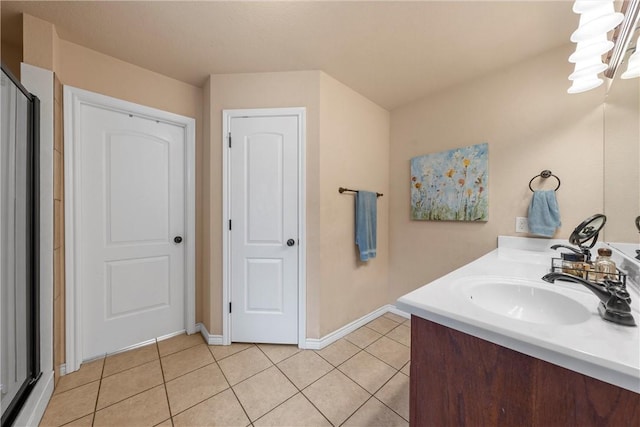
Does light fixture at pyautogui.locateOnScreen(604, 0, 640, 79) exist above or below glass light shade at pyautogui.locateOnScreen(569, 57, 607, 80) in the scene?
above

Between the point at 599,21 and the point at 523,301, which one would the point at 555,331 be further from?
the point at 599,21

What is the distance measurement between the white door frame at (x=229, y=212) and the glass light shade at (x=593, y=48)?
1.60 meters

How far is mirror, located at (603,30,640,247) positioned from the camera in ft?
3.35

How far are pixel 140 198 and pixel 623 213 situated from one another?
3007mm

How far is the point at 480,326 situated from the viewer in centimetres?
60

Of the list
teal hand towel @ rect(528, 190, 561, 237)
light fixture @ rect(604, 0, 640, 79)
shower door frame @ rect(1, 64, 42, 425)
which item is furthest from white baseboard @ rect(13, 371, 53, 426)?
light fixture @ rect(604, 0, 640, 79)

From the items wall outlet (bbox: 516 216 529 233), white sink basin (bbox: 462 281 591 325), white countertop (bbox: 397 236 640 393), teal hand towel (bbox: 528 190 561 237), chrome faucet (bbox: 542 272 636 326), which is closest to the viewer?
white countertop (bbox: 397 236 640 393)

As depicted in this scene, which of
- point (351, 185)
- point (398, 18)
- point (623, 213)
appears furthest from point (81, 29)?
point (623, 213)

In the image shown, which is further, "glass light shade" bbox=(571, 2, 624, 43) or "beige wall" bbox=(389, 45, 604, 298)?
"beige wall" bbox=(389, 45, 604, 298)

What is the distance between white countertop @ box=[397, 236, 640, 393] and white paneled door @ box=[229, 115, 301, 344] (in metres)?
1.29

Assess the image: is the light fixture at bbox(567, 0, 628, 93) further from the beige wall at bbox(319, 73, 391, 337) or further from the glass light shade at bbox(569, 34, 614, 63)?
the beige wall at bbox(319, 73, 391, 337)

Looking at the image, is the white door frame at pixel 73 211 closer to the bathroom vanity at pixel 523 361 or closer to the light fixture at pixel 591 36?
the bathroom vanity at pixel 523 361

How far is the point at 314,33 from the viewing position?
1.48 meters

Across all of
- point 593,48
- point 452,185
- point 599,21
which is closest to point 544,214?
point 452,185
